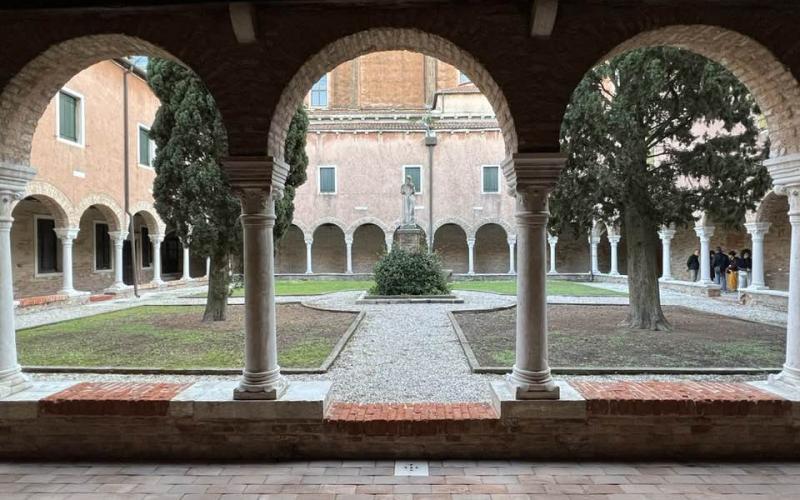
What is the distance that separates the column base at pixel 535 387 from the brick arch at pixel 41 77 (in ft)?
12.2

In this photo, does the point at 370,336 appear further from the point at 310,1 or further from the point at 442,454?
the point at 310,1

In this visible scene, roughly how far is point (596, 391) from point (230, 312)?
33.4 feet

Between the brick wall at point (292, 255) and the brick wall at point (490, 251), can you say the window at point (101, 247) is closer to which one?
the brick wall at point (292, 255)

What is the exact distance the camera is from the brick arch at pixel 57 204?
14.3m

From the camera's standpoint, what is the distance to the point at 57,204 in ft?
48.9

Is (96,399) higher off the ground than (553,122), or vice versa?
(553,122)

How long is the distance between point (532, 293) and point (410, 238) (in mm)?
11490

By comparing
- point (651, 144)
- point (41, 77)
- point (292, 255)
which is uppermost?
point (651, 144)

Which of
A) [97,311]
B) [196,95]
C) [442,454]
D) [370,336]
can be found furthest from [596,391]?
[97,311]

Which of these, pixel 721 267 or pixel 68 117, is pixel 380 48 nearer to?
pixel 68 117

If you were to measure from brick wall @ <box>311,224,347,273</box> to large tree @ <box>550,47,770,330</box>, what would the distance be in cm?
2003

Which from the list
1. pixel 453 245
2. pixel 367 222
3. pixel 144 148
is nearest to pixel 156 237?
pixel 144 148

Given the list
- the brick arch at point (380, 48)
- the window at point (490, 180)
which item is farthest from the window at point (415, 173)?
the brick arch at point (380, 48)

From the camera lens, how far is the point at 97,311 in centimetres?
1332
